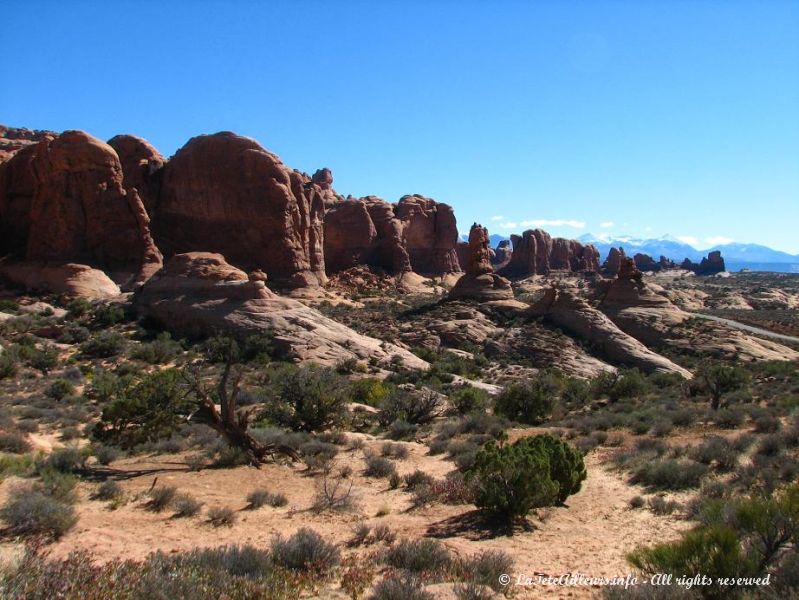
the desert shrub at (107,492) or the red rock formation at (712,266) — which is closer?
the desert shrub at (107,492)

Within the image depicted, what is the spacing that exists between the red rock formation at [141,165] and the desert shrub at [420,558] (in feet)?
134

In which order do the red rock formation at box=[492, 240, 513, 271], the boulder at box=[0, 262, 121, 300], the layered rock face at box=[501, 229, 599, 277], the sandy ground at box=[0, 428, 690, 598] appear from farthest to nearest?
the red rock formation at box=[492, 240, 513, 271] → the layered rock face at box=[501, 229, 599, 277] → the boulder at box=[0, 262, 121, 300] → the sandy ground at box=[0, 428, 690, 598]

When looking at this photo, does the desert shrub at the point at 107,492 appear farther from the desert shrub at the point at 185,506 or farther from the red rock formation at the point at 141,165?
the red rock formation at the point at 141,165

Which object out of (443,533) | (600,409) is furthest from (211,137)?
(443,533)

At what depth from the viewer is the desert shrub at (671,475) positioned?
10.3 meters

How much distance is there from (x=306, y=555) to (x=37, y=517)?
12.0 feet

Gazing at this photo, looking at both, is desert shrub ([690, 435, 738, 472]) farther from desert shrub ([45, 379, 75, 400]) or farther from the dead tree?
desert shrub ([45, 379, 75, 400])

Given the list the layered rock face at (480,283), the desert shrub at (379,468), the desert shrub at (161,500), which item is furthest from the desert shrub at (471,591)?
the layered rock face at (480,283)

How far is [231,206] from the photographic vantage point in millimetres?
43188

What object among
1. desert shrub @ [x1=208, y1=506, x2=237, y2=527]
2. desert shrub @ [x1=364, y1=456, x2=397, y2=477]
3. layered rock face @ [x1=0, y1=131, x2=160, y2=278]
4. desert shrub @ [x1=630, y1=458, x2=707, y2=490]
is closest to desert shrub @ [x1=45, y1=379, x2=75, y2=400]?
desert shrub @ [x1=364, y1=456, x2=397, y2=477]

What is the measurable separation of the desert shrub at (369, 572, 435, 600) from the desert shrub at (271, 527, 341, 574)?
92 centimetres

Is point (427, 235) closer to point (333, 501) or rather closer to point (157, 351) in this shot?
point (157, 351)

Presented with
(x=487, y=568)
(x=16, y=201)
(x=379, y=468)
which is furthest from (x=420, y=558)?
(x=16, y=201)

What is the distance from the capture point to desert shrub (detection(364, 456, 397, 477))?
11.9m
